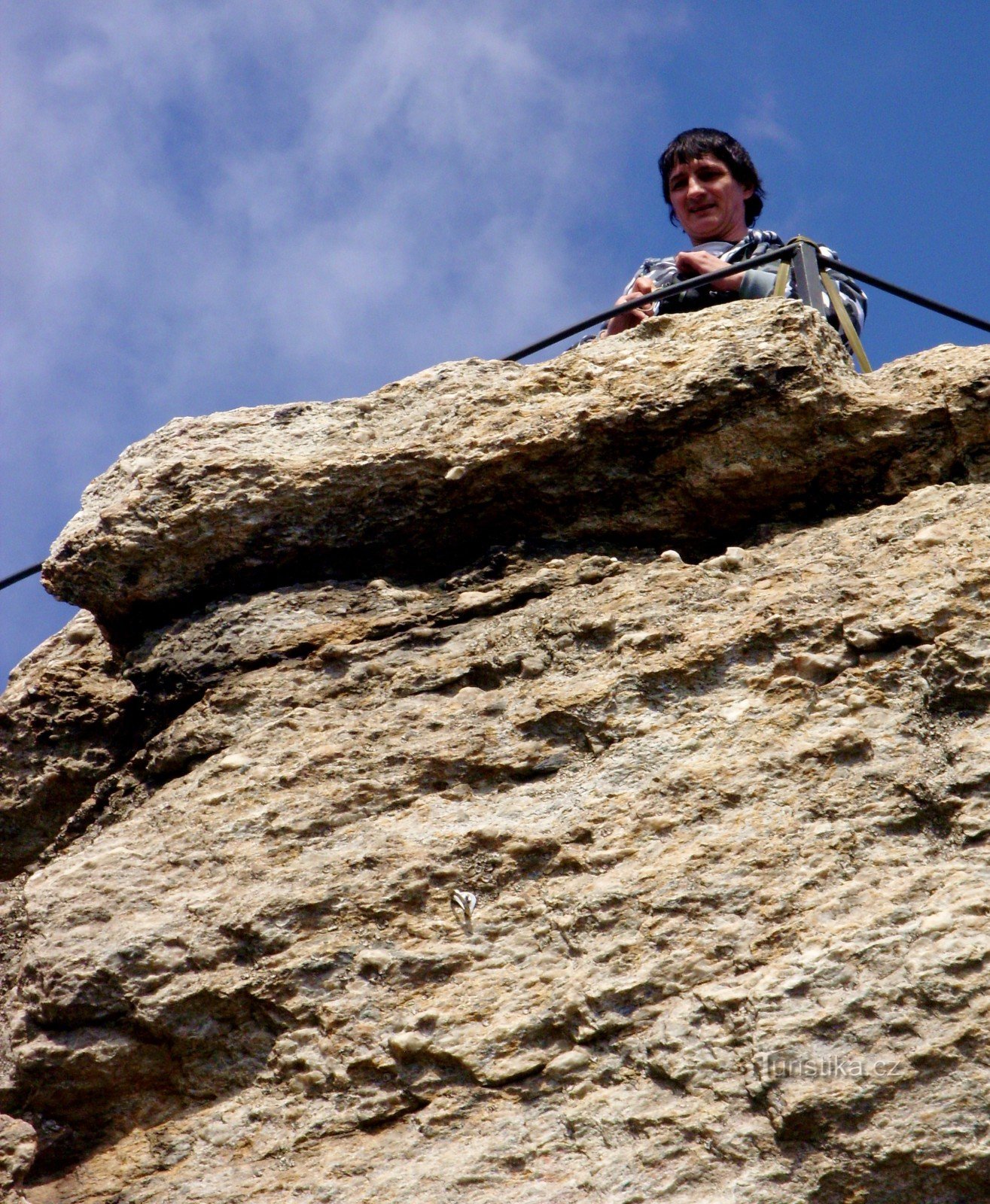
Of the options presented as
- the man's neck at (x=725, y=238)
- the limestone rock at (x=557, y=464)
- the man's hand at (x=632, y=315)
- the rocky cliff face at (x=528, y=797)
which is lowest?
the rocky cliff face at (x=528, y=797)

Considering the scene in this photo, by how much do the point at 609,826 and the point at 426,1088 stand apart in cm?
91

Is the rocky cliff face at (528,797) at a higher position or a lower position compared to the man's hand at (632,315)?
lower

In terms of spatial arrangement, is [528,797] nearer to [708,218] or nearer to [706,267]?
[706,267]

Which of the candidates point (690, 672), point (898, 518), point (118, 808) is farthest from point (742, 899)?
point (118, 808)

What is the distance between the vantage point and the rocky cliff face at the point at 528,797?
3662mm

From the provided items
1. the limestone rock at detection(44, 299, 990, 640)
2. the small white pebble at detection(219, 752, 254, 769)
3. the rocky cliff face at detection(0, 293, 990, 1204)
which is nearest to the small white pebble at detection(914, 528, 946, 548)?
the rocky cliff face at detection(0, 293, 990, 1204)

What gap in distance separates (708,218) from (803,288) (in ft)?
3.71

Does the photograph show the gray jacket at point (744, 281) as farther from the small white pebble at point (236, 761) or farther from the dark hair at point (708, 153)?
the small white pebble at point (236, 761)

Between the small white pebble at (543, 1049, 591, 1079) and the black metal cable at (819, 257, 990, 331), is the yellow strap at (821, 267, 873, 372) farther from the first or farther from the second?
the small white pebble at (543, 1049, 591, 1079)

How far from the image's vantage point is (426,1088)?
3885 millimetres

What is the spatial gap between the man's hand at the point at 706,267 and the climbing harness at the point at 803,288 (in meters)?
0.05

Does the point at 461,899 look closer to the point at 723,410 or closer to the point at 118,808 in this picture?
the point at 118,808

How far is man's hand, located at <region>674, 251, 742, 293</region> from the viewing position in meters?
5.66

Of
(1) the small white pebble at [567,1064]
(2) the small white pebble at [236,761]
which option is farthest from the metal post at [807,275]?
(1) the small white pebble at [567,1064]
